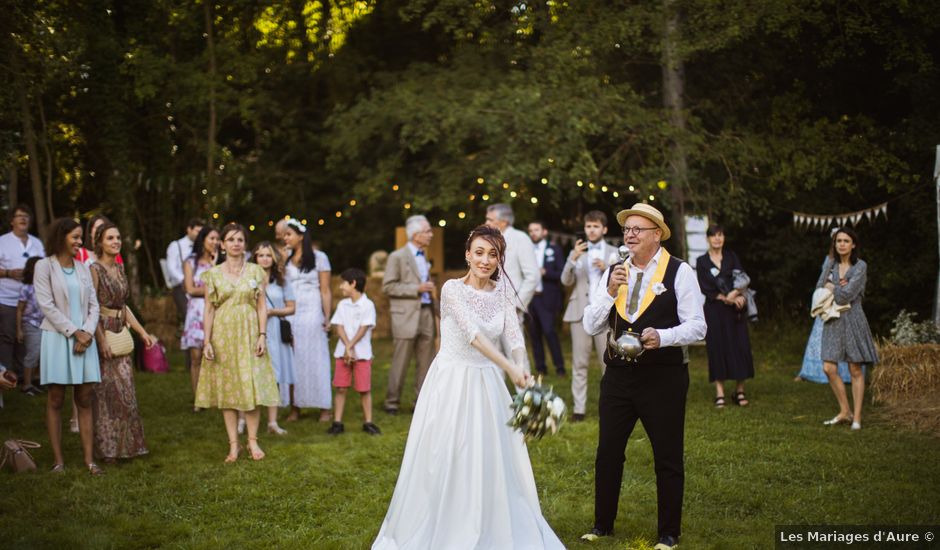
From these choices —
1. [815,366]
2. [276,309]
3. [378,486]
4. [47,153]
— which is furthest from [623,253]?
[47,153]

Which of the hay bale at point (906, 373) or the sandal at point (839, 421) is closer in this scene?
the sandal at point (839, 421)

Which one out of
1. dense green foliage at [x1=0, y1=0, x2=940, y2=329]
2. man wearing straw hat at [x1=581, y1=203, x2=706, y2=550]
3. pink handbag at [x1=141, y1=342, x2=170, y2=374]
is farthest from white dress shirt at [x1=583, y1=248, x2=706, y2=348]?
pink handbag at [x1=141, y1=342, x2=170, y2=374]

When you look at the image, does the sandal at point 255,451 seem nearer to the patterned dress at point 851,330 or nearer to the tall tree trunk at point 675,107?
the patterned dress at point 851,330

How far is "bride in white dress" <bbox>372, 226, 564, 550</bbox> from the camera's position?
16.9 feet

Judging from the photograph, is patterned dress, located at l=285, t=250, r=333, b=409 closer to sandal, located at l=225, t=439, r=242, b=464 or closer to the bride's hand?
sandal, located at l=225, t=439, r=242, b=464

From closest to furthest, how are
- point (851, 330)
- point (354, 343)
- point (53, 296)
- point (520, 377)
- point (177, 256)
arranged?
1. point (520, 377)
2. point (53, 296)
3. point (851, 330)
4. point (354, 343)
5. point (177, 256)

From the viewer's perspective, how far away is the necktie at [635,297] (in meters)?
5.31

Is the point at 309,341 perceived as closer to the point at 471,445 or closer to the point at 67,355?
the point at 67,355

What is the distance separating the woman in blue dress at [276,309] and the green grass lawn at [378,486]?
473 mm

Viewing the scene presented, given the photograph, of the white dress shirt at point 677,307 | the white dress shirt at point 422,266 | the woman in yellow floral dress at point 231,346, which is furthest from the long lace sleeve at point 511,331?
the white dress shirt at point 422,266

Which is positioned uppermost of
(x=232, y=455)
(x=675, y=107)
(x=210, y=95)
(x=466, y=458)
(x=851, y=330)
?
(x=210, y=95)

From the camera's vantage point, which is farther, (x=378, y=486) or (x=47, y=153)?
(x=47, y=153)

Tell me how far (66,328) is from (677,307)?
4.63 meters

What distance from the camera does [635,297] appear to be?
5.33 m
